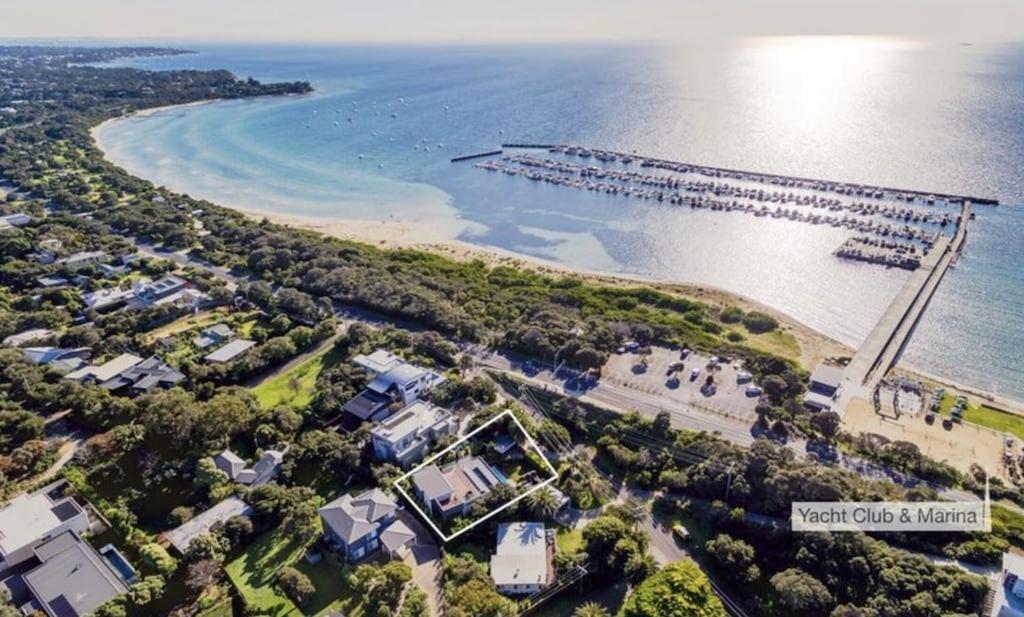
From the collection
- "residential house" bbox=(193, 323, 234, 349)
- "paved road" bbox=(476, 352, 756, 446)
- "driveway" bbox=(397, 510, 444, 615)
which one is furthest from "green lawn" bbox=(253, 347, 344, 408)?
"driveway" bbox=(397, 510, 444, 615)

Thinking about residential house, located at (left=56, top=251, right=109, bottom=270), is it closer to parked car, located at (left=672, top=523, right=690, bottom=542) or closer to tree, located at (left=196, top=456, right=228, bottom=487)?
tree, located at (left=196, top=456, right=228, bottom=487)

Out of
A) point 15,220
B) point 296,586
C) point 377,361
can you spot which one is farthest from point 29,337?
point 296,586

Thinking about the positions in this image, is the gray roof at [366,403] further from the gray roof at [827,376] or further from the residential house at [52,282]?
the residential house at [52,282]

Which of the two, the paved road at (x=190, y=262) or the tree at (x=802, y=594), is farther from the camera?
the paved road at (x=190, y=262)

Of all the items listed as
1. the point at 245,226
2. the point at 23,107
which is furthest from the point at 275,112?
the point at 245,226

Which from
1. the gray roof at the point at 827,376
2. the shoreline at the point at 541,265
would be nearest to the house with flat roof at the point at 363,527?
the gray roof at the point at 827,376

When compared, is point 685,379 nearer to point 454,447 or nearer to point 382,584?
point 454,447
